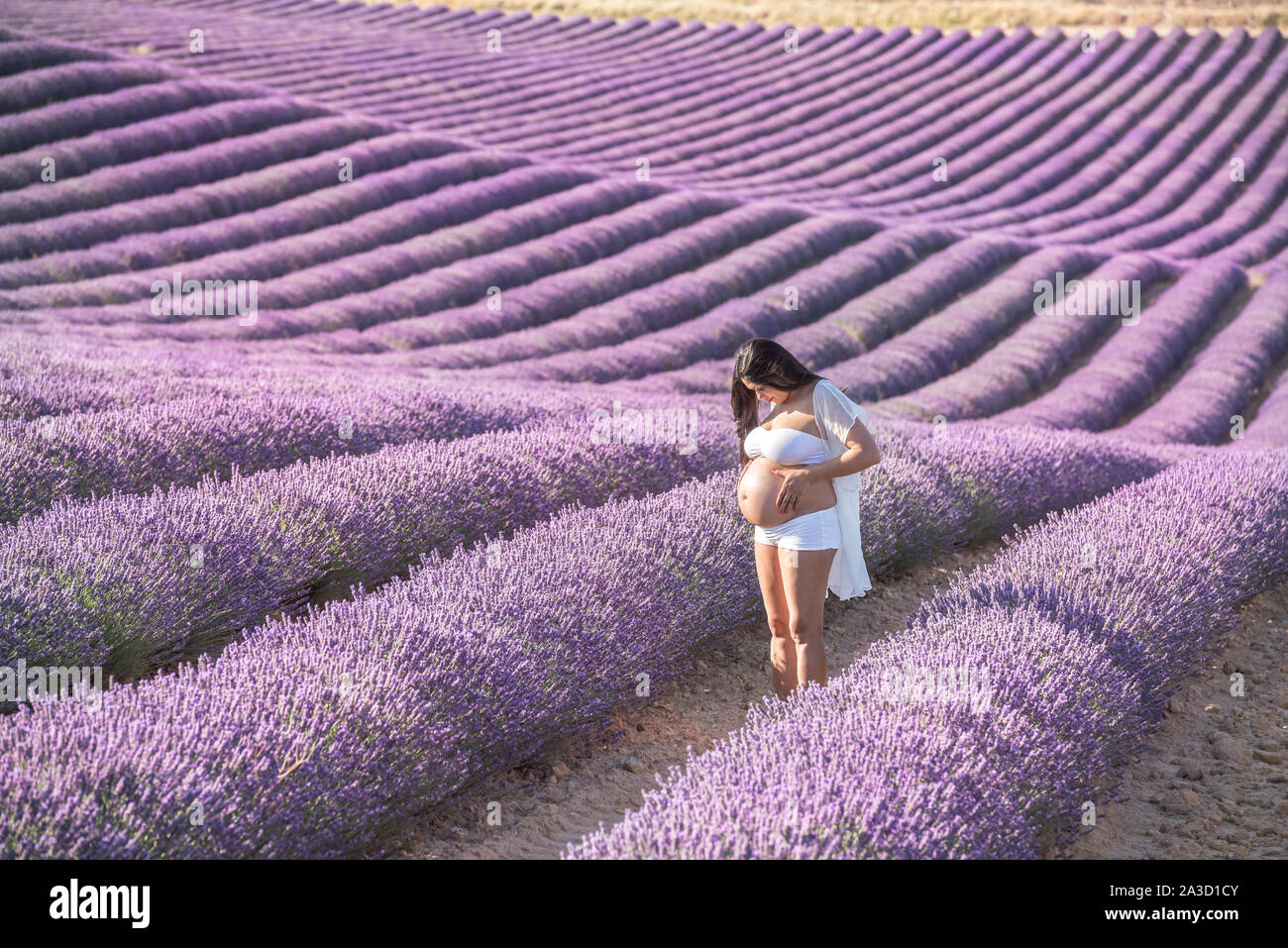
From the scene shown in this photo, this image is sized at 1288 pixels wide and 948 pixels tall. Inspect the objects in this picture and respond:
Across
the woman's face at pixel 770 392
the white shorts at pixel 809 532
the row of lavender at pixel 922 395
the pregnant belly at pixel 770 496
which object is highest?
the woman's face at pixel 770 392

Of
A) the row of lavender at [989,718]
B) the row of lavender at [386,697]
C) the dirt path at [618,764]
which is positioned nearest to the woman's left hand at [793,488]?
the row of lavender at [989,718]

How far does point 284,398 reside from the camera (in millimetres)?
6699

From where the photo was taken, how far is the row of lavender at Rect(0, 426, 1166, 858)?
2.49 meters

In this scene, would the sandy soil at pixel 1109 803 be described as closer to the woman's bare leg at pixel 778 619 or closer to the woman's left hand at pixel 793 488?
the woman's bare leg at pixel 778 619

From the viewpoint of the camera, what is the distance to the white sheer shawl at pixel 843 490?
3717mm

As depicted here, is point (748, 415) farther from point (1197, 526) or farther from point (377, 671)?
point (1197, 526)

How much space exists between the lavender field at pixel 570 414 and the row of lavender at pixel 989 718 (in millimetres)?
22

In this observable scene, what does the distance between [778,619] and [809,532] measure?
0.43 m

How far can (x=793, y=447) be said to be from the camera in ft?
12.6

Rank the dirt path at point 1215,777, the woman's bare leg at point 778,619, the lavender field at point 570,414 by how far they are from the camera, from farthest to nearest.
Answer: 1. the woman's bare leg at point 778,619
2. the dirt path at point 1215,777
3. the lavender field at point 570,414

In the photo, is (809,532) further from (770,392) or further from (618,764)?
(618,764)
